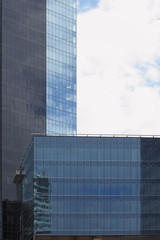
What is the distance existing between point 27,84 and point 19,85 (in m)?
2.86

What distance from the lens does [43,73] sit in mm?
194250

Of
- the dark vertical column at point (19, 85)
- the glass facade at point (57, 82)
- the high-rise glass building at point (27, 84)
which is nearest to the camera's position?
the dark vertical column at point (19, 85)

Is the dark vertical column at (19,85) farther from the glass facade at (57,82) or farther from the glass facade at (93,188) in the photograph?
the glass facade at (93,188)

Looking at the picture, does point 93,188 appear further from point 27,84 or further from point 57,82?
point 57,82

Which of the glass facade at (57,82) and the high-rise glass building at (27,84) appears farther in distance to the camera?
the glass facade at (57,82)

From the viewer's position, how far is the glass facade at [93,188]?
129750 millimetres

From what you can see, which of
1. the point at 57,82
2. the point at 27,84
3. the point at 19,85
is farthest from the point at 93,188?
the point at 57,82

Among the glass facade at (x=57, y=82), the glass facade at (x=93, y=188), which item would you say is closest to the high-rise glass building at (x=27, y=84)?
the glass facade at (x=57, y=82)

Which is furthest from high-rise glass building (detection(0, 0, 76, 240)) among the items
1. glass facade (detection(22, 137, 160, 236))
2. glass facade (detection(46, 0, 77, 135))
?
glass facade (detection(22, 137, 160, 236))

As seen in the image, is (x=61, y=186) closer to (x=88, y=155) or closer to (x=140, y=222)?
(x=88, y=155)

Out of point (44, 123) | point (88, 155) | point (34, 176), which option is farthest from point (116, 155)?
point (44, 123)

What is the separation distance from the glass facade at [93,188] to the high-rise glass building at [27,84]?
47377 mm

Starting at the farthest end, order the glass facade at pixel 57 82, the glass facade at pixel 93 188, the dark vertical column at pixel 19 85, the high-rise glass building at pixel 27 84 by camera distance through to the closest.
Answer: the glass facade at pixel 57 82, the high-rise glass building at pixel 27 84, the dark vertical column at pixel 19 85, the glass facade at pixel 93 188

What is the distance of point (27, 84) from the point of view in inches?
7495
